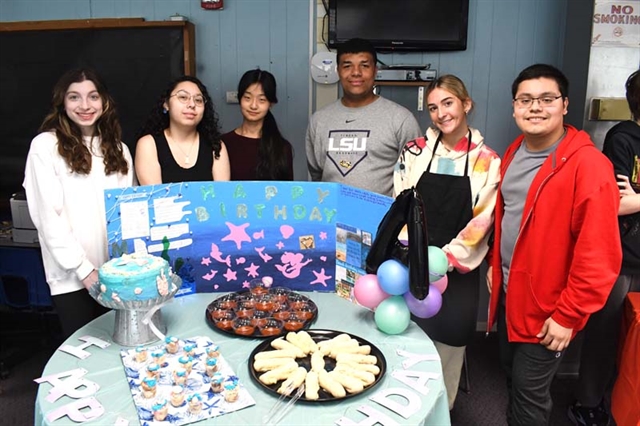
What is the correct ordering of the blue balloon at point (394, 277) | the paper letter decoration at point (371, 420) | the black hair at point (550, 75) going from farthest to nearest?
the black hair at point (550, 75) → the blue balloon at point (394, 277) → the paper letter decoration at point (371, 420)

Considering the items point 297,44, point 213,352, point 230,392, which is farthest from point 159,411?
point 297,44

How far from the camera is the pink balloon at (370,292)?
1617mm

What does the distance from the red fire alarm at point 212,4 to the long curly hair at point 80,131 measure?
1366 mm

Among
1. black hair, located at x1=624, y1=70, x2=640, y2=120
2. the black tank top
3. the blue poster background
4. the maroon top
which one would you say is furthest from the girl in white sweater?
black hair, located at x1=624, y1=70, x2=640, y2=120

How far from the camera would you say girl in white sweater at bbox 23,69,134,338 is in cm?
188

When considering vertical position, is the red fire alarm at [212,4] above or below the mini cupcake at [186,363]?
above

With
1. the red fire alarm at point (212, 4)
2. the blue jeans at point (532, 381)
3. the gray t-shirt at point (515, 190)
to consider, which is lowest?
the blue jeans at point (532, 381)

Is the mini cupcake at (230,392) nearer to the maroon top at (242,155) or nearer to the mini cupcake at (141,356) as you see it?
the mini cupcake at (141,356)

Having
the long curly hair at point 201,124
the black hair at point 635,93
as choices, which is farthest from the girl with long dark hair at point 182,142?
Result: the black hair at point 635,93

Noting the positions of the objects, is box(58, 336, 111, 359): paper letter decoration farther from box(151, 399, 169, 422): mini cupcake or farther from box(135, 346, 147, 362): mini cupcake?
box(151, 399, 169, 422): mini cupcake

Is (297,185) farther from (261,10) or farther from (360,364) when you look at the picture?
(261,10)

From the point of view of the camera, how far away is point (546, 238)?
1.73m

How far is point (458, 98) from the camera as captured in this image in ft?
6.49

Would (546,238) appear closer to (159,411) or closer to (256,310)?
(256,310)
